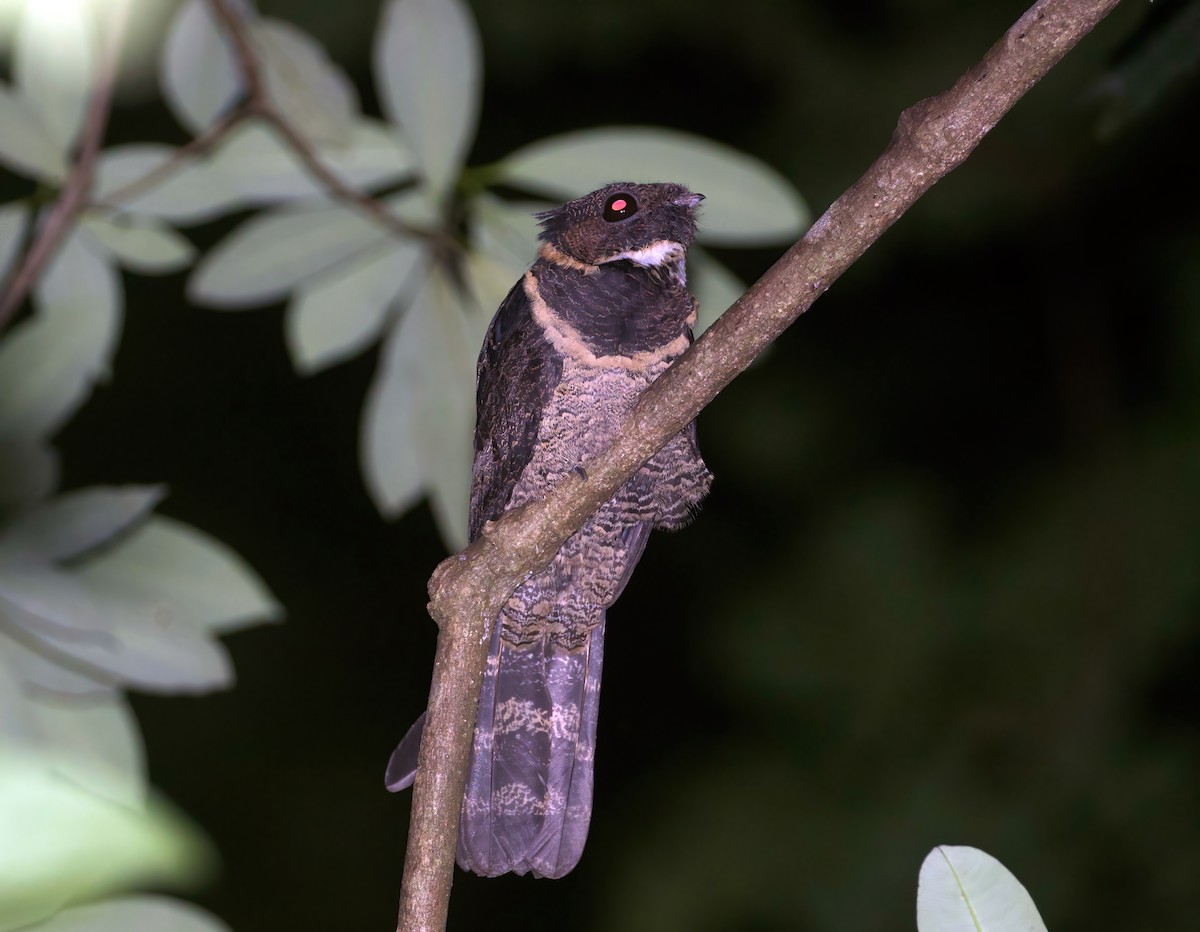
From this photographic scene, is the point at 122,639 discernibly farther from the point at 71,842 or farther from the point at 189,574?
the point at 71,842

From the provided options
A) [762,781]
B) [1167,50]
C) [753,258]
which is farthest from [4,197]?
[1167,50]

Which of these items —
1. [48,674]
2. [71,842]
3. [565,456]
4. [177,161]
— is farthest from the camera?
[177,161]

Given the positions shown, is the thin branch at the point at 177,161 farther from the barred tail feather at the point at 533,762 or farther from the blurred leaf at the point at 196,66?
the barred tail feather at the point at 533,762

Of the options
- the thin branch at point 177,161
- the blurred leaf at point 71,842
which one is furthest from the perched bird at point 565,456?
the blurred leaf at point 71,842

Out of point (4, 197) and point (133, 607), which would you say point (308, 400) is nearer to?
point (4, 197)

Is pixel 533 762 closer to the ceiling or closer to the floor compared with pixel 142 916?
closer to the ceiling

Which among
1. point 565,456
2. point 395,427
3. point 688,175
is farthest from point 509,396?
point 688,175
